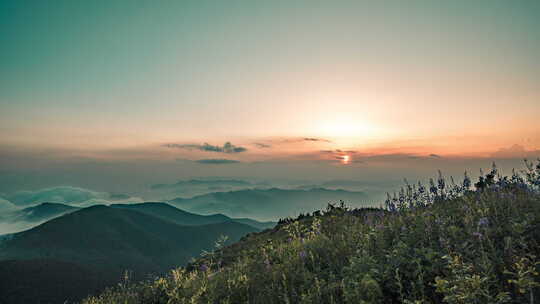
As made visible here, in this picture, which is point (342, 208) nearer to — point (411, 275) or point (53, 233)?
point (411, 275)

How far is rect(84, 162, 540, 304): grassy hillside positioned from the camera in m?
3.68

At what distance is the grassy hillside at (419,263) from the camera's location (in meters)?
3.68

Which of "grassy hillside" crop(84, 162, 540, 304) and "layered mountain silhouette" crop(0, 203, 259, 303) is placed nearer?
"grassy hillside" crop(84, 162, 540, 304)

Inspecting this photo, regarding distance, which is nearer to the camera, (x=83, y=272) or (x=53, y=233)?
(x=83, y=272)

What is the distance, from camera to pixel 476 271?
158 inches

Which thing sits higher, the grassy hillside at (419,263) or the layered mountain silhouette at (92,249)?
the grassy hillside at (419,263)

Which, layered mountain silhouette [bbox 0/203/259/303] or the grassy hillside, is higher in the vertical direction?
the grassy hillside

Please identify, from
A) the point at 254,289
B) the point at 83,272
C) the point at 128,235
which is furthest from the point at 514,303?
the point at 128,235

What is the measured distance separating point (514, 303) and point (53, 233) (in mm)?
176440

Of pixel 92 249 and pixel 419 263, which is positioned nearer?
pixel 419 263

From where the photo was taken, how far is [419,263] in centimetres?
432

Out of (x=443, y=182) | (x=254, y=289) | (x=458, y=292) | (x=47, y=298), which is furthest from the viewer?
(x=47, y=298)

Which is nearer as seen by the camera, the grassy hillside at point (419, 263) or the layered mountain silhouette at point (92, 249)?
the grassy hillside at point (419, 263)

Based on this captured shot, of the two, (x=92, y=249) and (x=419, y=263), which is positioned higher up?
(x=419, y=263)
